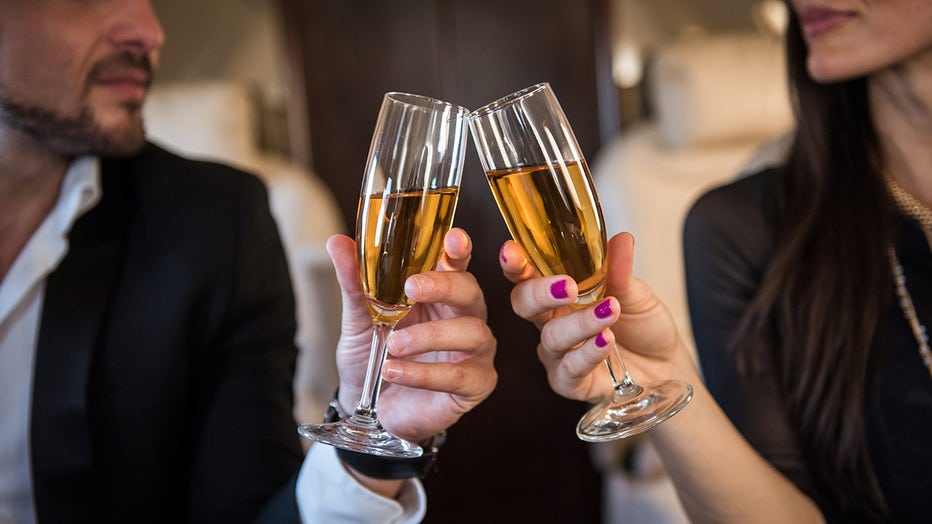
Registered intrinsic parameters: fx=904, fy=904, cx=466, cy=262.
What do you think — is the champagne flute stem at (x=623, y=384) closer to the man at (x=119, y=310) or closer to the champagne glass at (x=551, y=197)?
the champagne glass at (x=551, y=197)

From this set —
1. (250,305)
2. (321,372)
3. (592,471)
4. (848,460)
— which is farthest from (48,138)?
(592,471)

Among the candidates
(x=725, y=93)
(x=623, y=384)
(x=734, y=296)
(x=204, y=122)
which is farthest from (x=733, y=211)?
(x=204, y=122)

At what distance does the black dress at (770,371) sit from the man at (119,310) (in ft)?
1.99

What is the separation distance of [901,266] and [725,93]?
1323mm

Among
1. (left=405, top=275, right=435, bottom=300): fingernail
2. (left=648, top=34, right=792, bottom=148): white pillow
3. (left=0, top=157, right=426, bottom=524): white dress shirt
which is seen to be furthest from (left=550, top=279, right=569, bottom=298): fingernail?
(left=648, top=34, right=792, bottom=148): white pillow

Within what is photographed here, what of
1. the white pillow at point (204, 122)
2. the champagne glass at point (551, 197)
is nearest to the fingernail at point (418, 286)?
the champagne glass at point (551, 197)

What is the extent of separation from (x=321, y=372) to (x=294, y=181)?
610 millimetres

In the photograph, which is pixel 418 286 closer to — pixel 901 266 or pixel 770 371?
pixel 770 371

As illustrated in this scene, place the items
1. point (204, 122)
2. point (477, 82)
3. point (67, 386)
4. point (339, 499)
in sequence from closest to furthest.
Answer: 1. point (339, 499)
2. point (67, 386)
3. point (204, 122)
4. point (477, 82)

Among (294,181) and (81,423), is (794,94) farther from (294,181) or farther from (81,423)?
(294,181)

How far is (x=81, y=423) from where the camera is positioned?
1.16m

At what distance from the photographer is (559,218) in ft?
2.74

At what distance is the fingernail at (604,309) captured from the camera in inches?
Result: 31.8

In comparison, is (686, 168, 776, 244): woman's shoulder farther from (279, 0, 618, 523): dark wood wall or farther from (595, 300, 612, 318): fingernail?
(279, 0, 618, 523): dark wood wall
